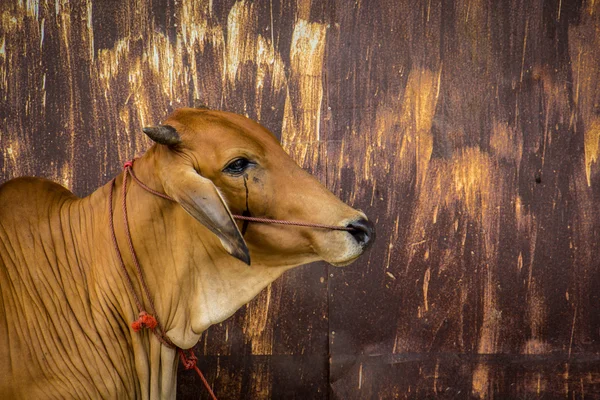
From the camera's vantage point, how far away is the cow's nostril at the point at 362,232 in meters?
2.50

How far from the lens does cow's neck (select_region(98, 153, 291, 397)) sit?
268 cm

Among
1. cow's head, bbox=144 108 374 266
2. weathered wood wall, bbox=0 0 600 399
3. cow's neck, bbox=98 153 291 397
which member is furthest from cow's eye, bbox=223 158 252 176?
weathered wood wall, bbox=0 0 600 399

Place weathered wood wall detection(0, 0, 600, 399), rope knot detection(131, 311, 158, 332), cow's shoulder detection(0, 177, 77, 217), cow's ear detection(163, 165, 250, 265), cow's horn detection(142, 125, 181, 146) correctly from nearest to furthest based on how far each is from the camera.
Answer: cow's ear detection(163, 165, 250, 265) → cow's horn detection(142, 125, 181, 146) → rope knot detection(131, 311, 158, 332) → cow's shoulder detection(0, 177, 77, 217) → weathered wood wall detection(0, 0, 600, 399)

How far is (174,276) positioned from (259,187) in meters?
0.49

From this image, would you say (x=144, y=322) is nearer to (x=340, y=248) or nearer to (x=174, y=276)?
(x=174, y=276)

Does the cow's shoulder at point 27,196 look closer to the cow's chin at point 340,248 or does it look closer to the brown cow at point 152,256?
the brown cow at point 152,256

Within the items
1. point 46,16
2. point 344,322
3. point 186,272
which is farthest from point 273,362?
point 46,16

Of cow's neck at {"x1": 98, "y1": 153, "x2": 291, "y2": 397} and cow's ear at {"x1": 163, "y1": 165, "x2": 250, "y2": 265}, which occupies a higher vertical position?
cow's ear at {"x1": 163, "y1": 165, "x2": 250, "y2": 265}

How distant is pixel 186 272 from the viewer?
2689mm

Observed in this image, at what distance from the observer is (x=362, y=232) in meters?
2.52

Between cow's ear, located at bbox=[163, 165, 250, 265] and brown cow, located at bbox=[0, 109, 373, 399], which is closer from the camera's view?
cow's ear, located at bbox=[163, 165, 250, 265]

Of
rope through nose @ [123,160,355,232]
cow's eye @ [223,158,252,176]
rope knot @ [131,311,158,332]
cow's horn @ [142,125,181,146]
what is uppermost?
cow's horn @ [142,125,181,146]

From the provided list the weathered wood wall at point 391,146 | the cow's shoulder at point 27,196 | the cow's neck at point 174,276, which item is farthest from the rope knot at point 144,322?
the weathered wood wall at point 391,146

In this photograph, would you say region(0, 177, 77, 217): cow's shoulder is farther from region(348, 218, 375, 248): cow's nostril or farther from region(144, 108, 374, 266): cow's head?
region(348, 218, 375, 248): cow's nostril
